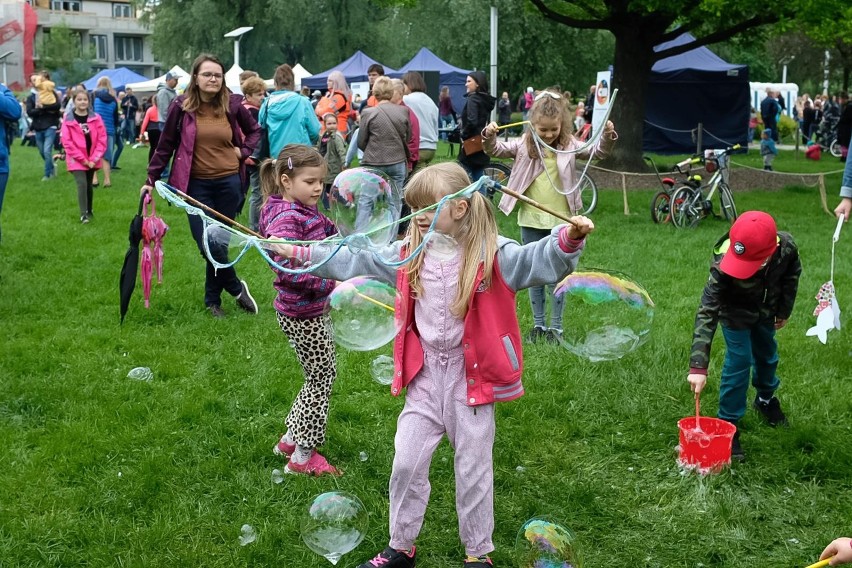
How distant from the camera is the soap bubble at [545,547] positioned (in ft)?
10.6

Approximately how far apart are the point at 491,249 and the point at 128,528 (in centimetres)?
196

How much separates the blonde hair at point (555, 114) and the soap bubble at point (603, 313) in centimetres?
198

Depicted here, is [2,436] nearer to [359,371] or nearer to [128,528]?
[128,528]

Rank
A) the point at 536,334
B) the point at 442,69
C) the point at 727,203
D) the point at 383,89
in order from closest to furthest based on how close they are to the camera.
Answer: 1. the point at 536,334
2. the point at 383,89
3. the point at 727,203
4. the point at 442,69

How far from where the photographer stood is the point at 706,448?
14.3ft

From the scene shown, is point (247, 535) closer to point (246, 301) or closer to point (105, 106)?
point (246, 301)

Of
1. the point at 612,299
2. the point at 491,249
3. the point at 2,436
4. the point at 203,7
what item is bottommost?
the point at 2,436

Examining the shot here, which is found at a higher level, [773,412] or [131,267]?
[131,267]

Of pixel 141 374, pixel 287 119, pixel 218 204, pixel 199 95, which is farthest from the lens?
pixel 287 119

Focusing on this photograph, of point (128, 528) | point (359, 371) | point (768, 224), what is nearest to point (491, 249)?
point (768, 224)

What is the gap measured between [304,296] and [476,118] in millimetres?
7040

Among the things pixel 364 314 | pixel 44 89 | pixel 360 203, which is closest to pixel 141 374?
pixel 360 203

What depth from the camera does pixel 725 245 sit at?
4.46m

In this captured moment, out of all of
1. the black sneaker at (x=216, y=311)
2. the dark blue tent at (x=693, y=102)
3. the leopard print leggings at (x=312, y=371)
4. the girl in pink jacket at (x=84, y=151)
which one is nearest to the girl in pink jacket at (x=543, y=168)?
the leopard print leggings at (x=312, y=371)
